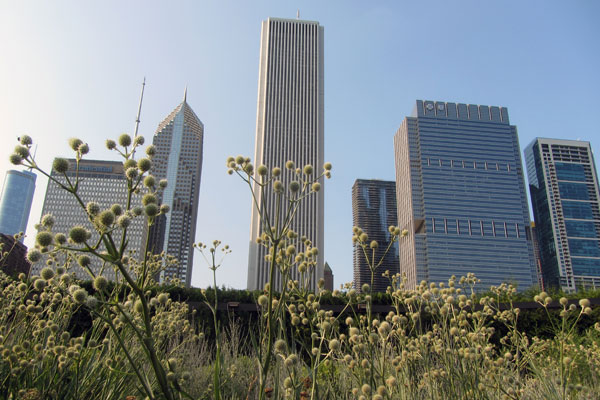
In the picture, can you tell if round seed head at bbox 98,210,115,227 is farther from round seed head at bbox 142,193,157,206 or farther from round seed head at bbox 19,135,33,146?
round seed head at bbox 19,135,33,146

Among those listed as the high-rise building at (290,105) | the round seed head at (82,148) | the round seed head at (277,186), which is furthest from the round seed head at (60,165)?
A: the high-rise building at (290,105)

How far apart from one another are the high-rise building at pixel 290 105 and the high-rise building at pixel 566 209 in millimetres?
84508

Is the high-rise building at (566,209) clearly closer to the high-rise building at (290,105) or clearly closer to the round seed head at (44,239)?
the high-rise building at (290,105)

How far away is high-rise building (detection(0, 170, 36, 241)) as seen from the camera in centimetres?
14712

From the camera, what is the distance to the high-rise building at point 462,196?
94.1 metres

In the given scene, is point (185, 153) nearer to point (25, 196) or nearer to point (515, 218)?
point (25, 196)

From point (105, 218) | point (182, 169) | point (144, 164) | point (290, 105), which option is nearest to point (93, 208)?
point (105, 218)

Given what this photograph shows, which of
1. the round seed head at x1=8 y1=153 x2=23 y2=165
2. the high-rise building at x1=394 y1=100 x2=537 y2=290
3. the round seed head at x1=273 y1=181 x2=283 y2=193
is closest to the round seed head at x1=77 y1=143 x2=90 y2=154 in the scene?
the round seed head at x1=8 y1=153 x2=23 y2=165

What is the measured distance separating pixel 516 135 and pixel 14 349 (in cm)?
13219

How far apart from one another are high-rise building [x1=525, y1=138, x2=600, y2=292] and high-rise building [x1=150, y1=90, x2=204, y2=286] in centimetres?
11372

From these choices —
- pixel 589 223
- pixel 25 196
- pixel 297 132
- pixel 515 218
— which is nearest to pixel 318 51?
pixel 297 132

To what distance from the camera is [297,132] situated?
63281 millimetres

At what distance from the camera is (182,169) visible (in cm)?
12481

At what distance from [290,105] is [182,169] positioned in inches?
2830
